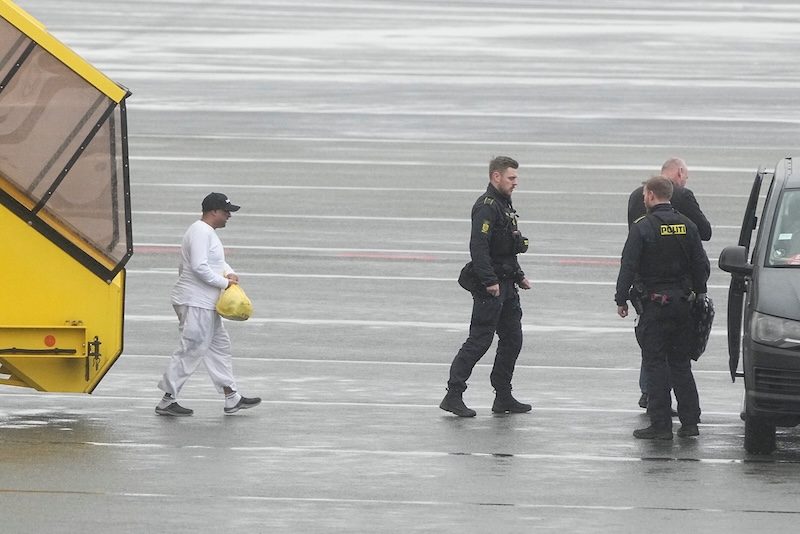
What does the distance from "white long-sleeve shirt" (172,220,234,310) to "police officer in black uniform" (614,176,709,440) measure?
270cm

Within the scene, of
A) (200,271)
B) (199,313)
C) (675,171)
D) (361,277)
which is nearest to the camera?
(200,271)

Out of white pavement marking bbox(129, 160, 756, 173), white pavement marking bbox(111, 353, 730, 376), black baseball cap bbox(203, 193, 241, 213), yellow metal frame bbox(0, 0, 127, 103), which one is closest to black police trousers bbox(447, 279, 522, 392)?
white pavement marking bbox(111, 353, 730, 376)

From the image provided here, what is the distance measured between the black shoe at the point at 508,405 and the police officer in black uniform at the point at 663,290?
105cm

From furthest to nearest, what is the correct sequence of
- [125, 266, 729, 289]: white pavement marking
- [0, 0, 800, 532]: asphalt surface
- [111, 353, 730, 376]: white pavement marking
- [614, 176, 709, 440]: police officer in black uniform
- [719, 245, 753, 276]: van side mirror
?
1. [125, 266, 729, 289]: white pavement marking
2. [111, 353, 730, 376]: white pavement marking
3. [614, 176, 709, 440]: police officer in black uniform
4. [719, 245, 753, 276]: van side mirror
5. [0, 0, 800, 532]: asphalt surface

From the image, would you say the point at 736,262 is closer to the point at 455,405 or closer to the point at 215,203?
the point at 455,405

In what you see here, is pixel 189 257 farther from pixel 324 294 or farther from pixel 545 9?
pixel 545 9

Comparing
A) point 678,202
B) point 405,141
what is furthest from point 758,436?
point 405,141

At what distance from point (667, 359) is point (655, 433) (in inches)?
20.1

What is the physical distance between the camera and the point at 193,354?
11.5 metres

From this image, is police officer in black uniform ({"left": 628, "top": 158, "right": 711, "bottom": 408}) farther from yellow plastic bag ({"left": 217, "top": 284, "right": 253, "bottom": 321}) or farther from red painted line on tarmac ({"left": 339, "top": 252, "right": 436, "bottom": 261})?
red painted line on tarmac ({"left": 339, "top": 252, "right": 436, "bottom": 261})

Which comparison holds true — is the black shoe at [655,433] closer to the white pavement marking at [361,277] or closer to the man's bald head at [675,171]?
the man's bald head at [675,171]

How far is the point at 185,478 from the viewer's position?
9.70 m

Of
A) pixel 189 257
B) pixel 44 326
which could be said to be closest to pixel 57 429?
→ pixel 44 326

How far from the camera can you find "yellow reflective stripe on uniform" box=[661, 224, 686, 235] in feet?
35.8
